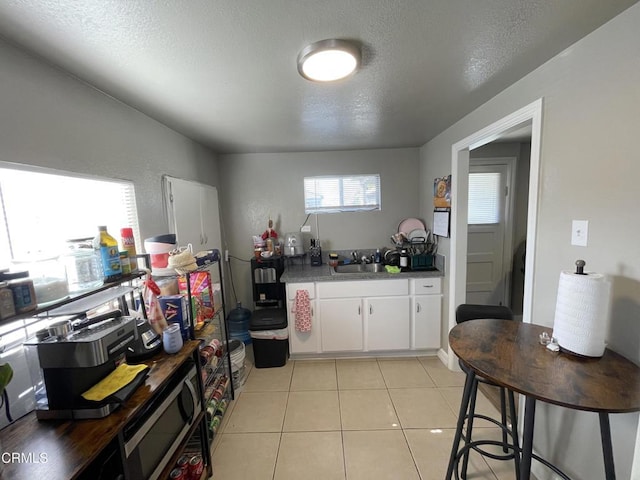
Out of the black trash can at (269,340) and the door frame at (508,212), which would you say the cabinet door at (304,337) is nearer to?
the black trash can at (269,340)

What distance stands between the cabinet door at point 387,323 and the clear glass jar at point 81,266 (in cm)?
211

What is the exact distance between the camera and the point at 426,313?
265 cm

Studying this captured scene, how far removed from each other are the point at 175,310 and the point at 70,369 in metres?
0.56

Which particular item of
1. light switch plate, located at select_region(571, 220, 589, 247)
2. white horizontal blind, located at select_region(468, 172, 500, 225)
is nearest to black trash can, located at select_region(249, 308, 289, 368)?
light switch plate, located at select_region(571, 220, 589, 247)

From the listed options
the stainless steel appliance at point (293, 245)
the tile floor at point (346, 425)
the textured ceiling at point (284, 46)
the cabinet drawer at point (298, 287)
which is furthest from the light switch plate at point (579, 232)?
the stainless steel appliance at point (293, 245)

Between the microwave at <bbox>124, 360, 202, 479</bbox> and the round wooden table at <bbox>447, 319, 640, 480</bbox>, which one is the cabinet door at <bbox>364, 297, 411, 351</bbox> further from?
the microwave at <bbox>124, 360, 202, 479</bbox>

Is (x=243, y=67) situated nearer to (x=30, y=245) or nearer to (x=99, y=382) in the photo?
(x=30, y=245)

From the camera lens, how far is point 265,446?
1736 millimetres

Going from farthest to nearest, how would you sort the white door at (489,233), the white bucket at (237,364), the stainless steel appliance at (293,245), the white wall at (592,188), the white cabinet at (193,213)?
the white door at (489,233)
the stainless steel appliance at (293,245)
the white bucket at (237,364)
the white cabinet at (193,213)
the white wall at (592,188)

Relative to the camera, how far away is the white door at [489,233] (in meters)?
3.15

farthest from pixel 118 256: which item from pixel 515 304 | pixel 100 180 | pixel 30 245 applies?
pixel 515 304

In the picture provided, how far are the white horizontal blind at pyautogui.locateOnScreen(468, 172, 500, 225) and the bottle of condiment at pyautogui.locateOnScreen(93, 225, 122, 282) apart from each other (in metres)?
3.45

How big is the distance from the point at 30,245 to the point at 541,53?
8.11ft

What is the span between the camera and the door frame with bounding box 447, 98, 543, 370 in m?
1.42
